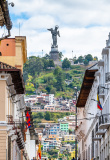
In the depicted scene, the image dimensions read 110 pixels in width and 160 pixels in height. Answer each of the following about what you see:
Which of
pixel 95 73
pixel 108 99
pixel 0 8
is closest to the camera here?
pixel 0 8

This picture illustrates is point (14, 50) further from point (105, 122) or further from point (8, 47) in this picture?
point (105, 122)

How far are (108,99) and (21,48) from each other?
16735mm

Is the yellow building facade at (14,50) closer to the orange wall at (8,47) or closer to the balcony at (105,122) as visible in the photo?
the orange wall at (8,47)

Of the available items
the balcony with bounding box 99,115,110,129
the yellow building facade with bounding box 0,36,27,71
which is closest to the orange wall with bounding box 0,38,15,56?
the yellow building facade with bounding box 0,36,27,71

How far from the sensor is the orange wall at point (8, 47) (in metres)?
47.7

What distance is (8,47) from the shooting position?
4812 cm

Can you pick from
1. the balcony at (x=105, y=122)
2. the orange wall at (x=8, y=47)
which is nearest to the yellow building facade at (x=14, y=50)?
the orange wall at (x=8, y=47)

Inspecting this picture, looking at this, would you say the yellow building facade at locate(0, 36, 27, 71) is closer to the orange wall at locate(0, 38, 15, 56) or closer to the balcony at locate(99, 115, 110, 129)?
the orange wall at locate(0, 38, 15, 56)

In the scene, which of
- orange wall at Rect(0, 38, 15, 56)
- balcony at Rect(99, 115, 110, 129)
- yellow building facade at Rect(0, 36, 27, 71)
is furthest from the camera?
yellow building facade at Rect(0, 36, 27, 71)

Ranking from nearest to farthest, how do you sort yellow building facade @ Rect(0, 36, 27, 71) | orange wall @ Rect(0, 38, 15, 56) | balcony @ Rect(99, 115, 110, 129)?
balcony @ Rect(99, 115, 110, 129)
orange wall @ Rect(0, 38, 15, 56)
yellow building facade @ Rect(0, 36, 27, 71)

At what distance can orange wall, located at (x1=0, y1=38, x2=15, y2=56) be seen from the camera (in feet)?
156

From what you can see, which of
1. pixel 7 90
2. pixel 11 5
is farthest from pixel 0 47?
pixel 11 5

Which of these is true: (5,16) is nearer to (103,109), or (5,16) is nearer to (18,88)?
(103,109)

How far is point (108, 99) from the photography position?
32625 mm
